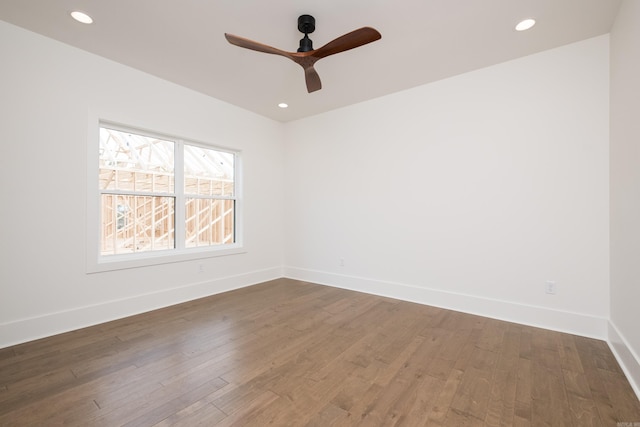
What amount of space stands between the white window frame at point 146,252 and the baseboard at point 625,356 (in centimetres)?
416

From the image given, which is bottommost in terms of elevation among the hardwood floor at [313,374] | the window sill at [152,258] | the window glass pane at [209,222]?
the hardwood floor at [313,374]

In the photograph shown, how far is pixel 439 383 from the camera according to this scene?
1873 mm

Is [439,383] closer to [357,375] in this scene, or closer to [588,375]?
[357,375]

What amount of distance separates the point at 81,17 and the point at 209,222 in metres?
2.56

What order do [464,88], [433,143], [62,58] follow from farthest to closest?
1. [433,143]
2. [464,88]
3. [62,58]

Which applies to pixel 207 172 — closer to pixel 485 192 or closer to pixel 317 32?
pixel 317 32

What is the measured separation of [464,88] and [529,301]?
2.44 meters

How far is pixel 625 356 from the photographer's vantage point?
2.02 metres

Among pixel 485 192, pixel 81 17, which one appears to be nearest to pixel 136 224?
pixel 81 17

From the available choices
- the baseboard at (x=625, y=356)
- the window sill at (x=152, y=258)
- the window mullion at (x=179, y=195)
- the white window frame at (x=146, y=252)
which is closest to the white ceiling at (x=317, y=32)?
the white window frame at (x=146, y=252)

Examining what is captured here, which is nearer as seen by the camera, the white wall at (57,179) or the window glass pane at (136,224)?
the white wall at (57,179)

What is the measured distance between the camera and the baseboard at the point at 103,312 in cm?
244

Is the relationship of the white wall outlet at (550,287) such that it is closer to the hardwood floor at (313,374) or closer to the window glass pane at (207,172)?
the hardwood floor at (313,374)

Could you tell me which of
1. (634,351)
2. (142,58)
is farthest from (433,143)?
(142,58)
